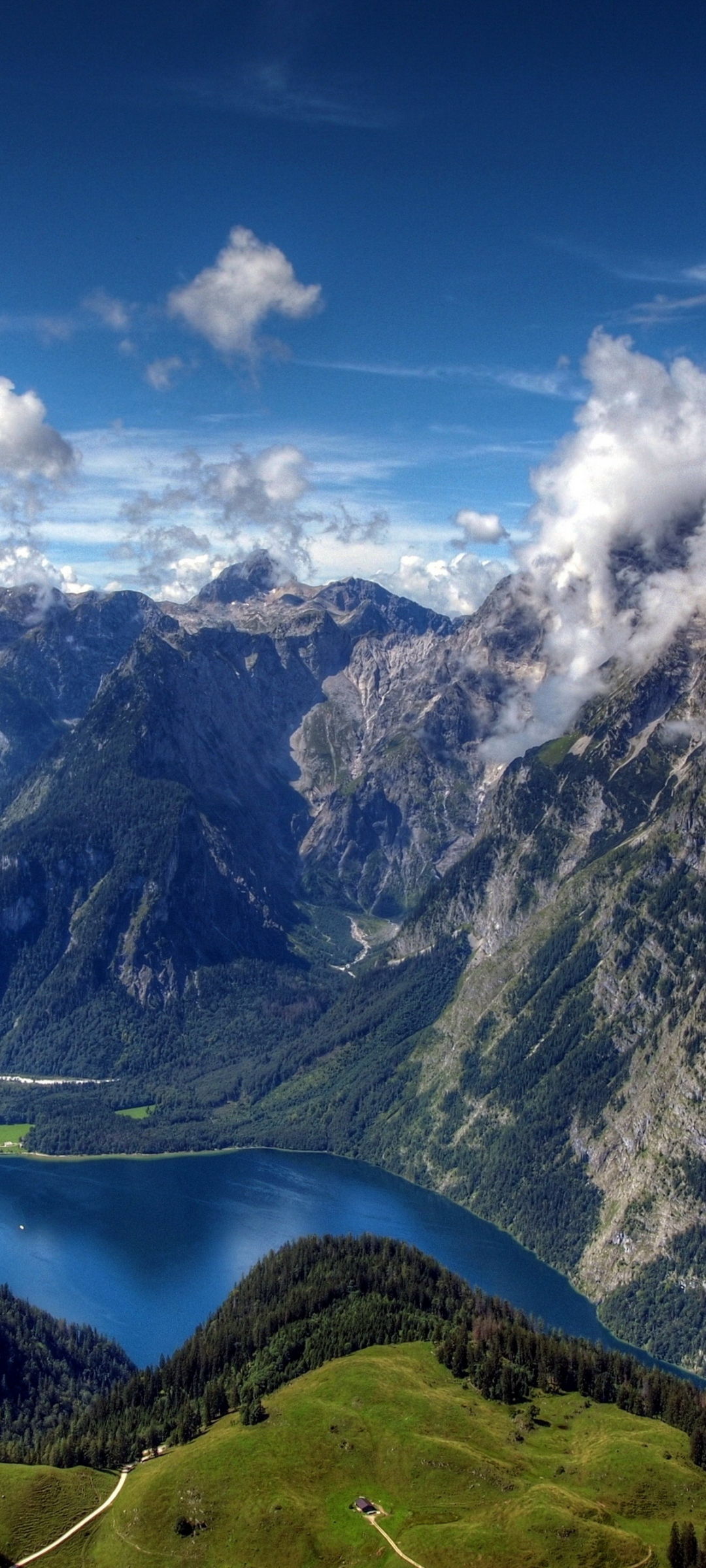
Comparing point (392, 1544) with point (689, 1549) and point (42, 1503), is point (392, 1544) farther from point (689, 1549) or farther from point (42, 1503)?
point (42, 1503)

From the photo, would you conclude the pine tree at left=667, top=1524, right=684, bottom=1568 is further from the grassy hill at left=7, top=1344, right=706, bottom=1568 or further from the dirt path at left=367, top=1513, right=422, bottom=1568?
the dirt path at left=367, top=1513, right=422, bottom=1568

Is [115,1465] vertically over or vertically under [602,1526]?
under

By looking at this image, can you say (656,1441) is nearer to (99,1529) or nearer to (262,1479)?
(262,1479)

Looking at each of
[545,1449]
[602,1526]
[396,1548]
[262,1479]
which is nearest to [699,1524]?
[602,1526]

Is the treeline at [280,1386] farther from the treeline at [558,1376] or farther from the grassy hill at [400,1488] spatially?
the grassy hill at [400,1488]

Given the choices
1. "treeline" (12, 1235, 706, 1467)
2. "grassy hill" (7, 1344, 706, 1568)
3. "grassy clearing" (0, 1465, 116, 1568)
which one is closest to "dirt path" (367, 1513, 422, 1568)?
"grassy hill" (7, 1344, 706, 1568)

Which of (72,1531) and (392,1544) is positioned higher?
(392,1544)

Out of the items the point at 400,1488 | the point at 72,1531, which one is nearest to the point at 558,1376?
the point at 400,1488
